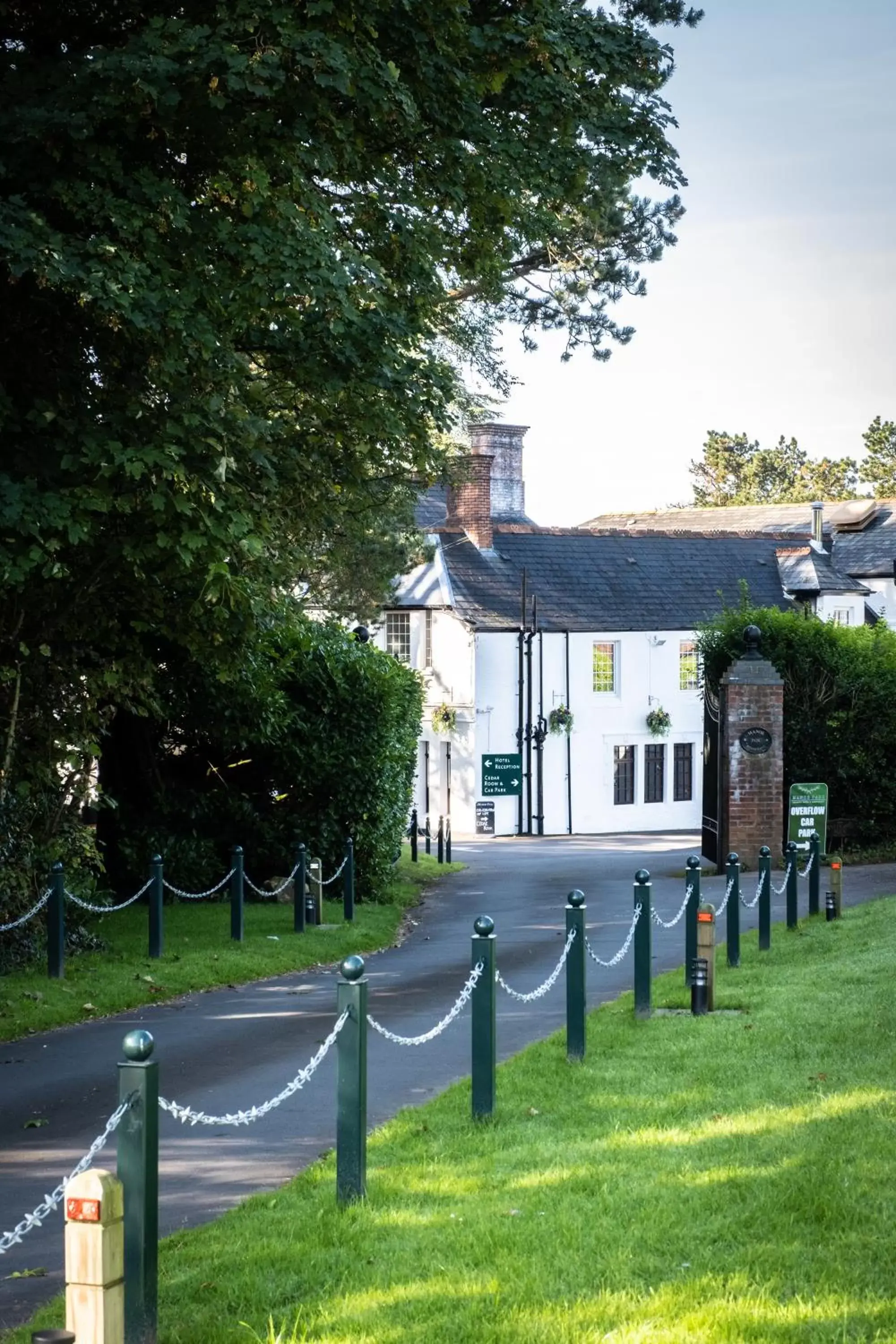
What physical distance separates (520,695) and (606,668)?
11.8 feet

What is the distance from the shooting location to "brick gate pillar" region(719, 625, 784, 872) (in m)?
27.1

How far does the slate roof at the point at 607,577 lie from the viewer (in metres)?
51.3

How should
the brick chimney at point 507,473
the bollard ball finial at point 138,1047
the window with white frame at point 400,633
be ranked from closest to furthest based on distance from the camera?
the bollard ball finial at point 138,1047 < the window with white frame at point 400,633 < the brick chimney at point 507,473

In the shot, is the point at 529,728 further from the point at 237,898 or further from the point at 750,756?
the point at 237,898

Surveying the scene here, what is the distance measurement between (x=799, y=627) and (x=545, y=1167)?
2340 cm

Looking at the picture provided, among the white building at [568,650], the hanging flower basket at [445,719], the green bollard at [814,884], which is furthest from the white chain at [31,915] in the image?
the hanging flower basket at [445,719]

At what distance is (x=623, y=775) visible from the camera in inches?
2111

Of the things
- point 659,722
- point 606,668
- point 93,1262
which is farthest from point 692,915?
point 659,722

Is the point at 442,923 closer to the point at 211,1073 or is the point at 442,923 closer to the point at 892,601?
the point at 211,1073

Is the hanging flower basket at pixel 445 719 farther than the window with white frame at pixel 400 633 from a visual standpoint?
No

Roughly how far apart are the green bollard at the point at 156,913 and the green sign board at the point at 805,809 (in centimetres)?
1248

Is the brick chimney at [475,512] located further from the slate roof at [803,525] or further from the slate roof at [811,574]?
the slate roof at [811,574]

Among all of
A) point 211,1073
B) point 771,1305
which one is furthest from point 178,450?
point 771,1305

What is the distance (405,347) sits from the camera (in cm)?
1447
